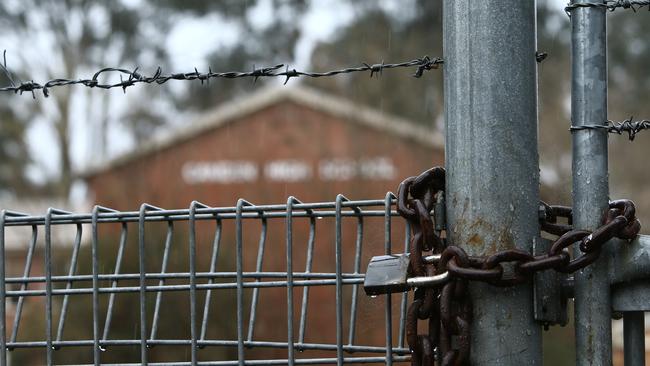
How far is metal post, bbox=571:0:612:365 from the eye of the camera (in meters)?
2.04

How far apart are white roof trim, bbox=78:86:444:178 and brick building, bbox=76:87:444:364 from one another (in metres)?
0.02

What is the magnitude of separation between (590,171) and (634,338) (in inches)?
13.8

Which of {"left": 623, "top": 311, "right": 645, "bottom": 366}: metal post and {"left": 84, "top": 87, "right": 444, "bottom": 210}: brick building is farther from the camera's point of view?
{"left": 84, "top": 87, "right": 444, "bottom": 210}: brick building

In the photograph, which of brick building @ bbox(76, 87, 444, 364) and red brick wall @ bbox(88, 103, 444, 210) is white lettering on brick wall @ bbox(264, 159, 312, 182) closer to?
brick building @ bbox(76, 87, 444, 364)

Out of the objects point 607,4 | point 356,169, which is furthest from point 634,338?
point 356,169

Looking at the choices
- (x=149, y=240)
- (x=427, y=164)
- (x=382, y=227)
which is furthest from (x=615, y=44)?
(x=382, y=227)

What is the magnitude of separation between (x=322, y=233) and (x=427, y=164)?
96.1 inches

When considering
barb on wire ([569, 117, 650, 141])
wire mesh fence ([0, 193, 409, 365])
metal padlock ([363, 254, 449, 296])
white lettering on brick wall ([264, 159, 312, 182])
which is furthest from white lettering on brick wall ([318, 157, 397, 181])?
metal padlock ([363, 254, 449, 296])

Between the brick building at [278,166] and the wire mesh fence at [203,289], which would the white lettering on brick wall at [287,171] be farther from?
the wire mesh fence at [203,289]

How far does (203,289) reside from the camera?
239 centimetres

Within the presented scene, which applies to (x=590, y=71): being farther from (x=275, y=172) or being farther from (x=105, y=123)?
(x=105, y=123)

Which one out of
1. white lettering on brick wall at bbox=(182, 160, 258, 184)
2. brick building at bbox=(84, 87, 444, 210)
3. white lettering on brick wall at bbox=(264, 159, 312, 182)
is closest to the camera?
brick building at bbox=(84, 87, 444, 210)

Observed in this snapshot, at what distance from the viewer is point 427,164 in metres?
18.1

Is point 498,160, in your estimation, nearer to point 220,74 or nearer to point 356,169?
point 220,74
